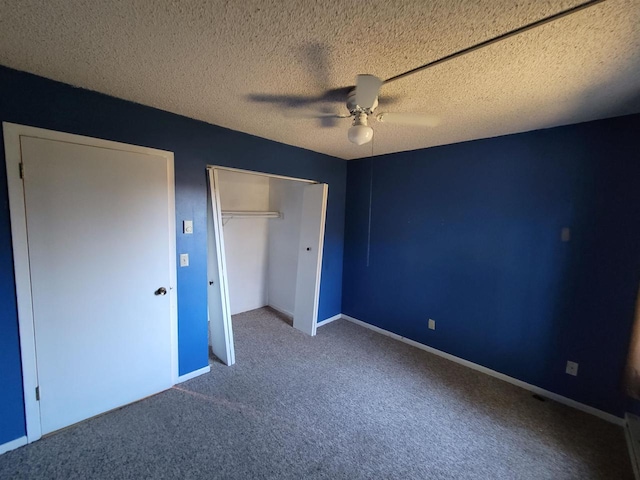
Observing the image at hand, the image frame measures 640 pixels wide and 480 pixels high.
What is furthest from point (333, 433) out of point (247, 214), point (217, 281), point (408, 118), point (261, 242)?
point (261, 242)

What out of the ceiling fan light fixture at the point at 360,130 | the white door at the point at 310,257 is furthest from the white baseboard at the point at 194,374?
the ceiling fan light fixture at the point at 360,130

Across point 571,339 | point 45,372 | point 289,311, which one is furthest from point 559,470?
point 45,372

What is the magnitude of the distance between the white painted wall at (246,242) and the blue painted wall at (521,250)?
1804 mm

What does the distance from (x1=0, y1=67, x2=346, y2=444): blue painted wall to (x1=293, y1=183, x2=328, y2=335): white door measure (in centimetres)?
28

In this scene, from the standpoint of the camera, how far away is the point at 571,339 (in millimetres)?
2209

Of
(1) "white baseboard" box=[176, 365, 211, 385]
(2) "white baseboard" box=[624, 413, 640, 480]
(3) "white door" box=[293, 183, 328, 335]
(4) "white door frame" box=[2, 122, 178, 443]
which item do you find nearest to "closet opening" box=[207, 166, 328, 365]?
(3) "white door" box=[293, 183, 328, 335]

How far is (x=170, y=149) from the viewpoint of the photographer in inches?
85.4

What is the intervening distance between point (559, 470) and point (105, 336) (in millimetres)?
3257

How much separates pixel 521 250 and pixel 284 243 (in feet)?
9.68

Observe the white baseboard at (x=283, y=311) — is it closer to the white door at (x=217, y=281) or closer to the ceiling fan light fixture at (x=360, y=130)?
Result: the white door at (x=217, y=281)

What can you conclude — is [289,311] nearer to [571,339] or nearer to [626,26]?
[571,339]

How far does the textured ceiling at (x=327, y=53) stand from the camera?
1009 mm

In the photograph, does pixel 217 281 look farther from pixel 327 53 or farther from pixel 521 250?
pixel 521 250

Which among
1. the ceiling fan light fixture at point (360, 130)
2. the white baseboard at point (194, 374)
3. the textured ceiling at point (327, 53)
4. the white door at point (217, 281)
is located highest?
the textured ceiling at point (327, 53)
